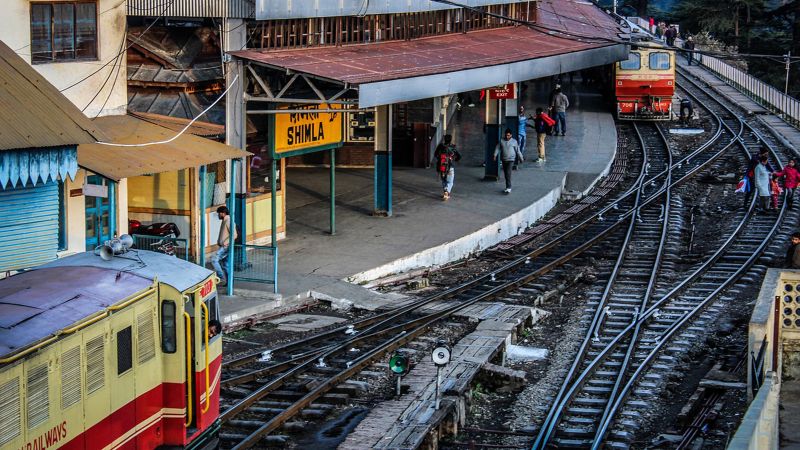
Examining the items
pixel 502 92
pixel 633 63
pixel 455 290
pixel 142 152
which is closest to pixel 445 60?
pixel 502 92

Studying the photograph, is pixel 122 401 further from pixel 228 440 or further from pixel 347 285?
pixel 347 285

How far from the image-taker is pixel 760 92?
167ft

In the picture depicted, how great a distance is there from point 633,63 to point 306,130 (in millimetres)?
22511

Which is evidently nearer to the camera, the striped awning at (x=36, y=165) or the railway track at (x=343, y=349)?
the railway track at (x=343, y=349)

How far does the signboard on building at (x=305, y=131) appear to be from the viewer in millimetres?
24248

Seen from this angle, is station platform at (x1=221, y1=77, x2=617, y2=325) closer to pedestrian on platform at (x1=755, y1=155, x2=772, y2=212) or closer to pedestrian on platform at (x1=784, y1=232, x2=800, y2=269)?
pedestrian on platform at (x1=755, y1=155, x2=772, y2=212)

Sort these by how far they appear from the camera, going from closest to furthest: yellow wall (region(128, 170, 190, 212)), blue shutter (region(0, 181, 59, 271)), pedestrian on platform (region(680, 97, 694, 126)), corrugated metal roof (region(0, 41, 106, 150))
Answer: corrugated metal roof (region(0, 41, 106, 150))
blue shutter (region(0, 181, 59, 271))
yellow wall (region(128, 170, 190, 212))
pedestrian on platform (region(680, 97, 694, 126))

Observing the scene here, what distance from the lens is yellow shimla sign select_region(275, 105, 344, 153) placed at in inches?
957

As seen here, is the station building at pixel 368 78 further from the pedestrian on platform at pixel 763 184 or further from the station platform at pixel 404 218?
the pedestrian on platform at pixel 763 184

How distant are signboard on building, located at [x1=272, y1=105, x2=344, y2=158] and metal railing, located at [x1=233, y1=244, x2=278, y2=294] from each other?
80.7 inches

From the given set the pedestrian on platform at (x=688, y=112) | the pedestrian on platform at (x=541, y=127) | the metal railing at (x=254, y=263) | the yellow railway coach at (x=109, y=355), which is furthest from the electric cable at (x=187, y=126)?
the pedestrian on platform at (x=688, y=112)

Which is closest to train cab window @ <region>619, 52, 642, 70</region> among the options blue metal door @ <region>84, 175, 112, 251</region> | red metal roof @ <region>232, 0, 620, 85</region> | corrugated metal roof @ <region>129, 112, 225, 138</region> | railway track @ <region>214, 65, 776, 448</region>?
red metal roof @ <region>232, 0, 620, 85</region>

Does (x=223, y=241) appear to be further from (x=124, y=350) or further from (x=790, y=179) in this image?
(x=790, y=179)

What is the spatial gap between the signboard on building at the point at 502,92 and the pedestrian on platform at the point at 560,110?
25.6ft
